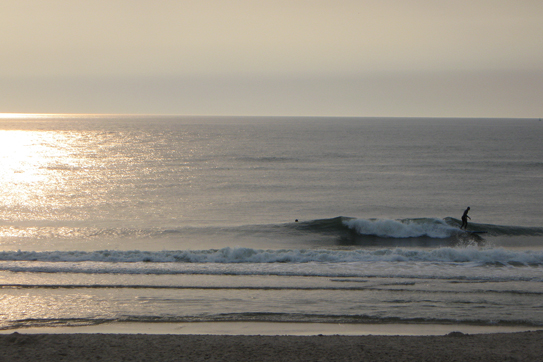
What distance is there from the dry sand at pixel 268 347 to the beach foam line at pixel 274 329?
80 centimetres

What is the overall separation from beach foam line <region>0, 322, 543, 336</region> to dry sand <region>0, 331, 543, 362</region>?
80 cm

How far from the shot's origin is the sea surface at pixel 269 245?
13.8 metres

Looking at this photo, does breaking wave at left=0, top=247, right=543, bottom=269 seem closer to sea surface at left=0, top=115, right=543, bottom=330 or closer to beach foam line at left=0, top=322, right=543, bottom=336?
sea surface at left=0, top=115, right=543, bottom=330

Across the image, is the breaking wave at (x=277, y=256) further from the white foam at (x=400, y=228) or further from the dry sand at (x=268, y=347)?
the dry sand at (x=268, y=347)

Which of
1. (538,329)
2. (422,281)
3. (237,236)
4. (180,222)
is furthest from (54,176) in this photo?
(538,329)

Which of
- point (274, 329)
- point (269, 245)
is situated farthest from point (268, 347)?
point (269, 245)

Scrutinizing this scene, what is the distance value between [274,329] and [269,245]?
11.7 m

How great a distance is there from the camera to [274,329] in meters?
12.2

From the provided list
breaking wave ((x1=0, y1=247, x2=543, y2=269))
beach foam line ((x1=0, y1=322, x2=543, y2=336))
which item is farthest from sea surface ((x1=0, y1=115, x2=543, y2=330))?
beach foam line ((x1=0, y1=322, x2=543, y2=336))

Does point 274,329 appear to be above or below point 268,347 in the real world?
below

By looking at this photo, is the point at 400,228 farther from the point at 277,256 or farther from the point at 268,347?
the point at 268,347

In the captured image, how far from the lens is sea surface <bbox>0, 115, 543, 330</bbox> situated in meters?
13.8

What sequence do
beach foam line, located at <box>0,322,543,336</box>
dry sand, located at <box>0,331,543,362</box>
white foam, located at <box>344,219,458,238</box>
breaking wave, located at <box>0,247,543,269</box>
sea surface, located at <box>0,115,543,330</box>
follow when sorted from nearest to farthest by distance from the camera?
dry sand, located at <box>0,331,543,362</box> → beach foam line, located at <box>0,322,543,336</box> → sea surface, located at <box>0,115,543,330</box> → breaking wave, located at <box>0,247,543,269</box> → white foam, located at <box>344,219,458,238</box>

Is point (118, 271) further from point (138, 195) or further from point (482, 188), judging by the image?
point (482, 188)
